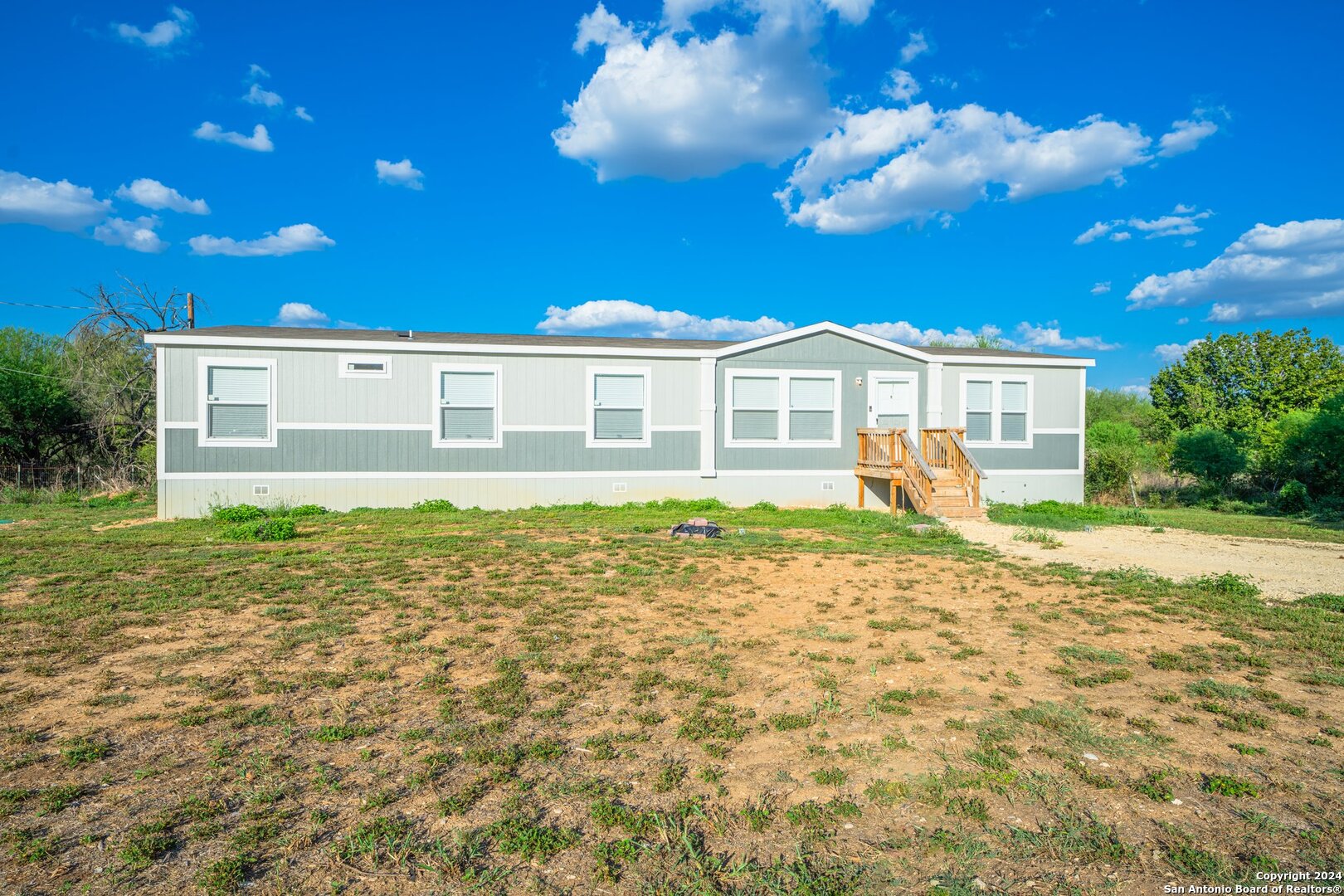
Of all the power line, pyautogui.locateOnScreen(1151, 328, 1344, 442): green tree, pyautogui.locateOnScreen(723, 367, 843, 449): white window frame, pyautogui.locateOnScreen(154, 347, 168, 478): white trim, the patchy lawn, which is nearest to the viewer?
the patchy lawn

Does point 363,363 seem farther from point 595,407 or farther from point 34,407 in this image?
point 34,407

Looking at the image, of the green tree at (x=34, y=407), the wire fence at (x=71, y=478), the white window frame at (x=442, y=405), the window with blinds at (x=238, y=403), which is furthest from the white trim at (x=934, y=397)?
the green tree at (x=34, y=407)

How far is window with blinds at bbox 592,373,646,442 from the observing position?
46.6 feet

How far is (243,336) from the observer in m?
12.8

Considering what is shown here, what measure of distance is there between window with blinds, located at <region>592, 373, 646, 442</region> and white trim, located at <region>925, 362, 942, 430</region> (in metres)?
5.95

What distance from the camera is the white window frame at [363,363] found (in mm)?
13227

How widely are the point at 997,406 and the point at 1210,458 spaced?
22.5 ft

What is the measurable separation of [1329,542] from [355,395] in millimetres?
15696

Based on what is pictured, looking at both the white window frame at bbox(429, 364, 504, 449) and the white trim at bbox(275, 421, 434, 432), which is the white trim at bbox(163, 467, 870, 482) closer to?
the white window frame at bbox(429, 364, 504, 449)

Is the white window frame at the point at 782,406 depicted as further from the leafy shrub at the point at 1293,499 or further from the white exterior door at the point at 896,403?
the leafy shrub at the point at 1293,499

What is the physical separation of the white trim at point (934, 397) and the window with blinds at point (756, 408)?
10.6ft

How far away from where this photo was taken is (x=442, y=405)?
13609 mm

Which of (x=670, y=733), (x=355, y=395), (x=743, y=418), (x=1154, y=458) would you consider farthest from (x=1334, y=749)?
(x=1154, y=458)

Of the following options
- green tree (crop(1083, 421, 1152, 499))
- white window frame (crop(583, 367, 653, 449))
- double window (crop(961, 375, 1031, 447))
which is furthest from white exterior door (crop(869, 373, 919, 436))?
green tree (crop(1083, 421, 1152, 499))
